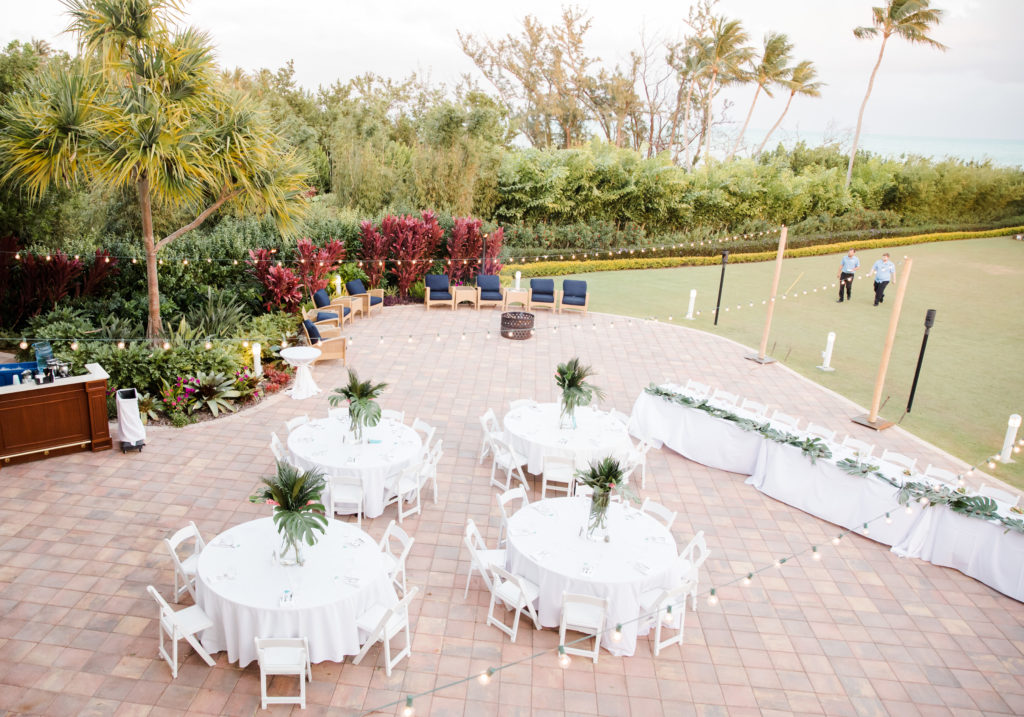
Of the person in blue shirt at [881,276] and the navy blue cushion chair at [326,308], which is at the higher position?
the person in blue shirt at [881,276]

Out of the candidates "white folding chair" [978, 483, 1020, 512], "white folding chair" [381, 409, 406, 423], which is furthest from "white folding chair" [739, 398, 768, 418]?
"white folding chair" [381, 409, 406, 423]

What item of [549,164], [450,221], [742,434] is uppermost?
[549,164]

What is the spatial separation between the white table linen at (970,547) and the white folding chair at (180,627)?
260 inches

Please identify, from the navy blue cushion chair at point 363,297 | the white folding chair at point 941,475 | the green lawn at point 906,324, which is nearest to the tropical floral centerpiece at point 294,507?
the white folding chair at point 941,475

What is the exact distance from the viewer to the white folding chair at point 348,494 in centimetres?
637

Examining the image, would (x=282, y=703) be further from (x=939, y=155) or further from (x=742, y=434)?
(x=939, y=155)

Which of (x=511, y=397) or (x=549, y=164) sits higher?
(x=549, y=164)

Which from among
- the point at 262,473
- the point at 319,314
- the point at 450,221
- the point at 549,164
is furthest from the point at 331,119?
the point at 262,473

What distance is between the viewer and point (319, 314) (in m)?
12.9

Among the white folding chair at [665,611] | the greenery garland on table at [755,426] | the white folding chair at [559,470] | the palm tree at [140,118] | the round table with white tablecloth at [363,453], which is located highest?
the palm tree at [140,118]

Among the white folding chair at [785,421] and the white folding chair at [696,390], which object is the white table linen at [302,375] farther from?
the white folding chair at [785,421]

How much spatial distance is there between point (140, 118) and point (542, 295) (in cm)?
934

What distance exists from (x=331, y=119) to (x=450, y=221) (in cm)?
1437

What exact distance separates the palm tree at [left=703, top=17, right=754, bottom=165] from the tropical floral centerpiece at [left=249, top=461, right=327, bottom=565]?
3170 centimetres
